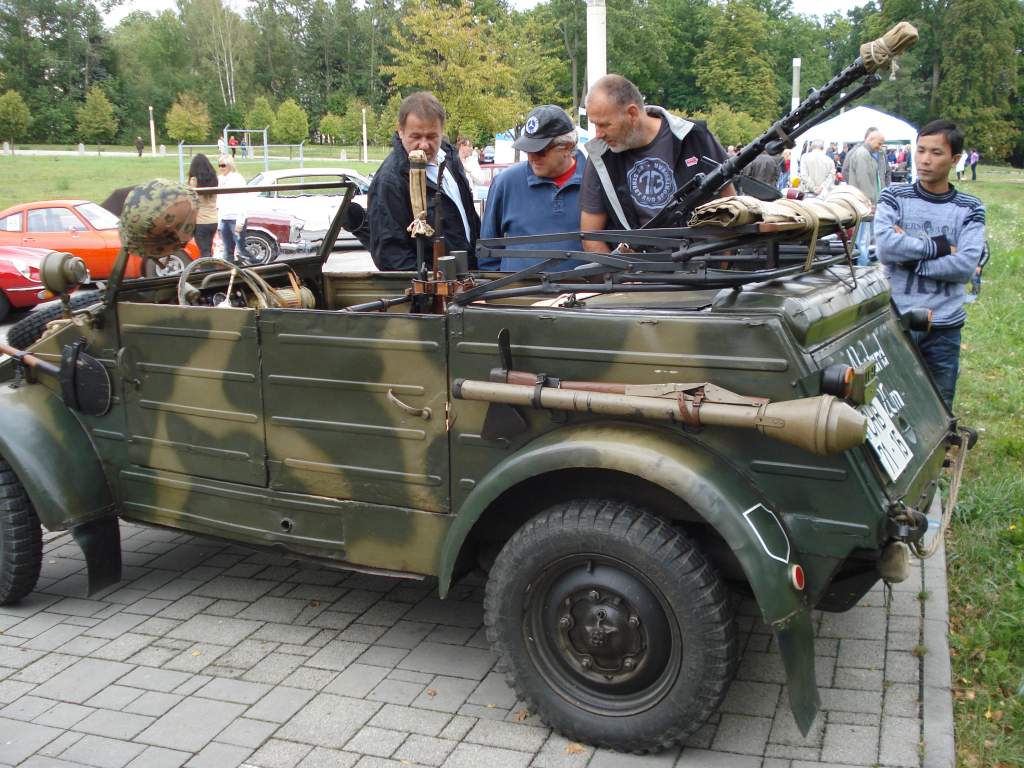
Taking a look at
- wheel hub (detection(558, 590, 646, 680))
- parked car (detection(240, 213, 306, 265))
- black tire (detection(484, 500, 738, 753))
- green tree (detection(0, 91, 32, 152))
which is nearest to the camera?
black tire (detection(484, 500, 738, 753))

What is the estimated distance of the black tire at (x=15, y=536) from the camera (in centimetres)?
414

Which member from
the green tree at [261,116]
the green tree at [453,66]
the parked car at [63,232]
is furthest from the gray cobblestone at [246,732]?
the green tree at [261,116]

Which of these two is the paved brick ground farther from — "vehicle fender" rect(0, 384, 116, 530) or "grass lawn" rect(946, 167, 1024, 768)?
"vehicle fender" rect(0, 384, 116, 530)

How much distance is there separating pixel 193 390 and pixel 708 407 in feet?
6.79

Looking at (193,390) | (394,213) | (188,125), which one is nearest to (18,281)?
(394,213)

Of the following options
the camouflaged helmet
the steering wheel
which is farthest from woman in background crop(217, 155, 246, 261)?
the camouflaged helmet

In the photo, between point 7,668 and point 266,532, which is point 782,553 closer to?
point 266,532

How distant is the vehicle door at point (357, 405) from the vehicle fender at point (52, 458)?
2.98 feet

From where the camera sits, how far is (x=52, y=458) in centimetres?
408

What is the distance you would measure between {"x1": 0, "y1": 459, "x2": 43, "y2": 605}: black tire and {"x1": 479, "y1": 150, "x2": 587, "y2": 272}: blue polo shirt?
2.38 m

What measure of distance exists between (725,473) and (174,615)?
2.55 meters

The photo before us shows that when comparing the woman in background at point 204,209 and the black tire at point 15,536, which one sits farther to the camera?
the woman in background at point 204,209

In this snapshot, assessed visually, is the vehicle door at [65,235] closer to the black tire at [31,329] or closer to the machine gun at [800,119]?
the black tire at [31,329]

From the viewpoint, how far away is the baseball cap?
4.84 m
